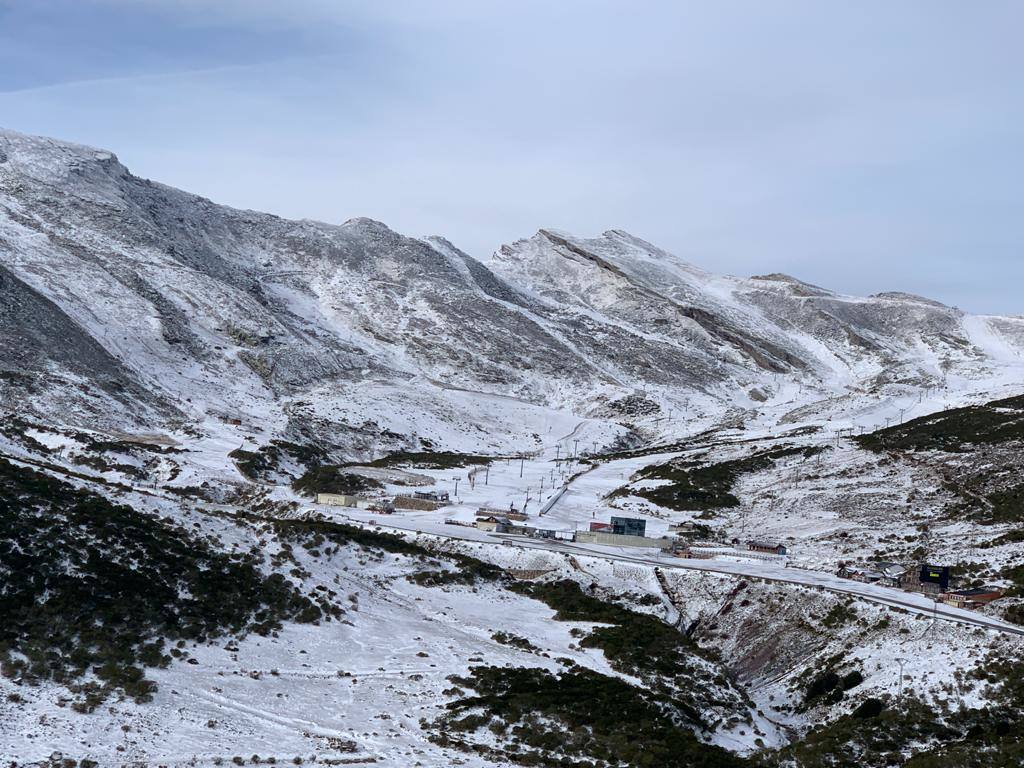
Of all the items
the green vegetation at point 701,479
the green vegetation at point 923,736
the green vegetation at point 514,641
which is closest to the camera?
the green vegetation at point 923,736

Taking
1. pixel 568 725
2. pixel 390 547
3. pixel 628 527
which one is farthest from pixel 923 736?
pixel 628 527

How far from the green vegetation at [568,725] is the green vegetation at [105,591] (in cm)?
966

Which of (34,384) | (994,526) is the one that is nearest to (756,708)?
(994,526)

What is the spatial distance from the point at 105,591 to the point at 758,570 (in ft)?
135

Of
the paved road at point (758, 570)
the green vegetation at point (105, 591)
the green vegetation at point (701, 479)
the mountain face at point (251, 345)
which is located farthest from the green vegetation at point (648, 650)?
the mountain face at point (251, 345)

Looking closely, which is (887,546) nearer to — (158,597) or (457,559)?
(457,559)

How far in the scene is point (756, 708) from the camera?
1615 inches

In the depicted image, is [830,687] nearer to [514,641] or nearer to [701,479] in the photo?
[514,641]

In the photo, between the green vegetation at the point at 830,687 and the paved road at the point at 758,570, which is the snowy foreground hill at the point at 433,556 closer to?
the green vegetation at the point at 830,687

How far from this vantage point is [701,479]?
104250 millimetres

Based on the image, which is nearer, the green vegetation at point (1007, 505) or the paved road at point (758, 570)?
the paved road at point (758, 570)

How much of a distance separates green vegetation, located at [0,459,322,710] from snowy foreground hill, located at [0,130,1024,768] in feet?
0.45

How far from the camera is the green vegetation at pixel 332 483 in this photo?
280 feet

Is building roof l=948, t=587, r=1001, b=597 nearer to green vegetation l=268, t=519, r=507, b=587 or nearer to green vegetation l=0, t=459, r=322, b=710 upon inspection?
green vegetation l=268, t=519, r=507, b=587
